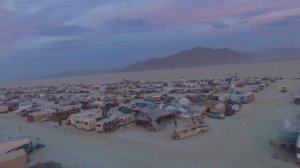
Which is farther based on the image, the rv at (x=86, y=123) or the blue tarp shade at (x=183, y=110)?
the blue tarp shade at (x=183, y=110)

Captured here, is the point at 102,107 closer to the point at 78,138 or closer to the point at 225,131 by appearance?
the point at 78,138

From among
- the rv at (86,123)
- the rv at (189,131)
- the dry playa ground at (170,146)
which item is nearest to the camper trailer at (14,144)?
the dry playa ground at (170,146)

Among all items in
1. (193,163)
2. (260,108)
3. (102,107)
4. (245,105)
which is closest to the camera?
(193,163)

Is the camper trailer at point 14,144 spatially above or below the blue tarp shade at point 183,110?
Result: below

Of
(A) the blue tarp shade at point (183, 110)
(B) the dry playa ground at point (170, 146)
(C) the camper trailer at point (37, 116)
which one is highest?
(A) the blue tarp shade at point (183, 110)

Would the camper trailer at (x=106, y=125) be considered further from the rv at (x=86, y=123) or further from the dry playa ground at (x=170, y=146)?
the rv at (x=86, y=123)

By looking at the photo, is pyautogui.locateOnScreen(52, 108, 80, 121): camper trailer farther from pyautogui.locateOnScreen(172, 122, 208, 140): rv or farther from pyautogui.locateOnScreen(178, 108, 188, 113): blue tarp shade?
pyautogui.locateOnScreen(172, 122, 208, 140): rv

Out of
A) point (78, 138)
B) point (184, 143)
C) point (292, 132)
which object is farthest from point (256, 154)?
point (78, 138)

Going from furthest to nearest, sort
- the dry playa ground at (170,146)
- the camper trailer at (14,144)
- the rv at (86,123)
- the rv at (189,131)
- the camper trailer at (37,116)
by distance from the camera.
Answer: the camper trailer at (37,116) < the rv at (86,123) < the rv at (189,131) < the camper trailer at (14,144) < the dry playa ground at (170,146)
